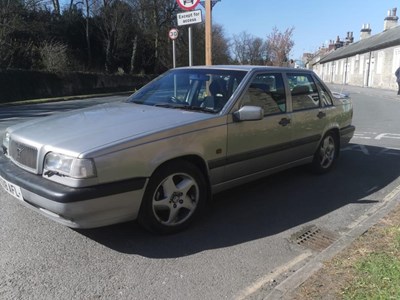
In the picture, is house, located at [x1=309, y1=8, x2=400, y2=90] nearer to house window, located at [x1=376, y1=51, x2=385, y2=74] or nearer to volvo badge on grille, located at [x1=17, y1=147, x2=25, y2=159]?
house window, located at [x1=376, y1=51, x2=385, y2=74]

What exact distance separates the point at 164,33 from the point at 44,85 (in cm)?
1905

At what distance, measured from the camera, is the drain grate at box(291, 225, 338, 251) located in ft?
13.3

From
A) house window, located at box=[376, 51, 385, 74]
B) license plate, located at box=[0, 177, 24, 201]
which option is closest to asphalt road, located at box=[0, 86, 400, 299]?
license plate, located at box=[0, 177, 24, 201]

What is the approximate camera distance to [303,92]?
5.81 metres

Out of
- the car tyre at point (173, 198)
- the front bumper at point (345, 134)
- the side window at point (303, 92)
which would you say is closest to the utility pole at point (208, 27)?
the front bumper at point (345, 134)

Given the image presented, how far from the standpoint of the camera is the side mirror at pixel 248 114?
175 inches

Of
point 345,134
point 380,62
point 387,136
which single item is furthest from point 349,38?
point 345,134

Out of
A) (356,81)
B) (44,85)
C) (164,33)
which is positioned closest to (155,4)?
(164,33)

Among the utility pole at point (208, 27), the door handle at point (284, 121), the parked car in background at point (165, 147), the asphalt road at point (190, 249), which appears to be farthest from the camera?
the utility pole at point (208, 27)

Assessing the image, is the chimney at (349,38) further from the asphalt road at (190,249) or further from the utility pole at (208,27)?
the asphalt road at (190,249)

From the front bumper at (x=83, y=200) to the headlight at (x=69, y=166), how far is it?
4.2 inches

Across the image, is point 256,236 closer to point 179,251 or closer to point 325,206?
point 179,251

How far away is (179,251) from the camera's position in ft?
12.6

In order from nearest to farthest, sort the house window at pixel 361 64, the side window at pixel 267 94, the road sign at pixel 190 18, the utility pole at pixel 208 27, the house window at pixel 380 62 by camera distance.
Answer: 1. the side window at pixel 267 94
2. the road sign at pixel 190 18
3. the utility pole at pixel 208 27
4. the house window at pixel 380 62
5. the house window at pixel 361 64
